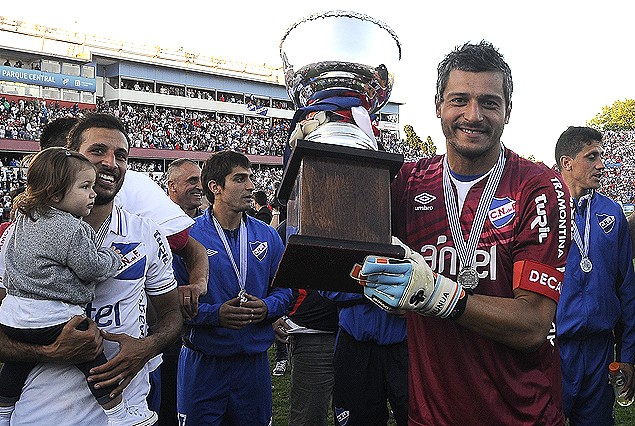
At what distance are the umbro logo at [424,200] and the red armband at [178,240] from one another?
1.54 meters

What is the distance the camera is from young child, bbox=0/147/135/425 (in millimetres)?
2412

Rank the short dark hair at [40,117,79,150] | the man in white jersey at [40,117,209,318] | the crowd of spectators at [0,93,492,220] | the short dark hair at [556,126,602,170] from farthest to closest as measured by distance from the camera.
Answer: the crowd of spectators at [0,93,492,220] < the short dark hair at [556,126,602,170] < the short dark hair at [40,117,79,150] < the man in white jersey at [40,117,209,318]

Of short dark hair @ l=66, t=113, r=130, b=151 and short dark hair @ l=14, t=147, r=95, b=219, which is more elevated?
short dark hair @ l=66, t=113, r=130, b=151

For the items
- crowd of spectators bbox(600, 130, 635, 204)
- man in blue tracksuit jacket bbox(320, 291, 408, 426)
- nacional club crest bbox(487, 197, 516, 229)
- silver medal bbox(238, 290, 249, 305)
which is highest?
crowd of spectators bbox(600, 130, 635, 204)

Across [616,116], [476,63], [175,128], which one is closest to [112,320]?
[476,63]

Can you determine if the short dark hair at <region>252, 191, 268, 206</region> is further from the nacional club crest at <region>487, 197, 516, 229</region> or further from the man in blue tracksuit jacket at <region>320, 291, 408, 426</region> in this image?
the nacional club crest at <region>487, 197, 516, 229</region>

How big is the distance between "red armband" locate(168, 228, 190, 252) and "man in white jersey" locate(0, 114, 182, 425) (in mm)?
480

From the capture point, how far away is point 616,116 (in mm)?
72875

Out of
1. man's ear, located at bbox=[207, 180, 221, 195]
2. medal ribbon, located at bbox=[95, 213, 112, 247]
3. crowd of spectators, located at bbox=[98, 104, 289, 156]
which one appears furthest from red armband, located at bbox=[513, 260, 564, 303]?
crowd of spectators, located at bbox=[98, 104, 289, 156]

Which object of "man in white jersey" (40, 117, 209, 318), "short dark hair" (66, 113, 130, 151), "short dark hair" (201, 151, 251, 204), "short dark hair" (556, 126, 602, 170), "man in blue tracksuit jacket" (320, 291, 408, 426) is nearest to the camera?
"short dark hair" (66, 113, 130, 151)

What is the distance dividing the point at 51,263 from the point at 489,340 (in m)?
1.66

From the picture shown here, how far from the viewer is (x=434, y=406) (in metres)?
2.19

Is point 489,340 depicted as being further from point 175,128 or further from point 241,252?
point 175,128

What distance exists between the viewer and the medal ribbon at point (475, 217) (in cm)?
212
